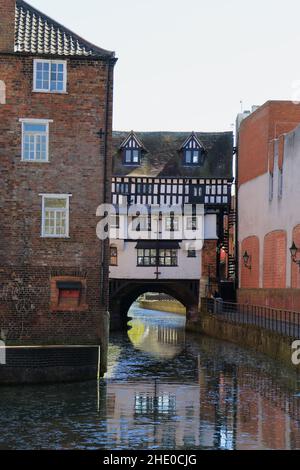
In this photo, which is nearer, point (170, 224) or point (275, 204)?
point (275, 204)

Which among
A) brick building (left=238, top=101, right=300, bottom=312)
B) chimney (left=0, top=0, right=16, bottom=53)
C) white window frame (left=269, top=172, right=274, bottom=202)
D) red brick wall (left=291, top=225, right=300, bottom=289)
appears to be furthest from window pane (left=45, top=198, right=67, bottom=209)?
white window frame (left=269, top=172, right=274, bottom=202)

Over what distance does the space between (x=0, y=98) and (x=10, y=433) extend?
40.8 feet

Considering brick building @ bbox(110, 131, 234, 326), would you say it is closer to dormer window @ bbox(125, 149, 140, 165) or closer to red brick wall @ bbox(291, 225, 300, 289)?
dormer window @ bbox(125, 149, 140, 165)

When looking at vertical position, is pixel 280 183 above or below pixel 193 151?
below

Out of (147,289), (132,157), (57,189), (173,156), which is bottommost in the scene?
(147,289)

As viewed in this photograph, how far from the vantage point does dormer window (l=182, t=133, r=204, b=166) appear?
178 feet

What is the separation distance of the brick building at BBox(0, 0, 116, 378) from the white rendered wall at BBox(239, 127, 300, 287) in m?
14.7

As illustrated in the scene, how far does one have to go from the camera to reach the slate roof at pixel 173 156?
5362cm

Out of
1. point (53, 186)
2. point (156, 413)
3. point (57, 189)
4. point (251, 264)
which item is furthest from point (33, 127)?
point (251, 264)

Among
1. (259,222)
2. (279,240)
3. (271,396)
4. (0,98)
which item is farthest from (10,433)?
(259,222)

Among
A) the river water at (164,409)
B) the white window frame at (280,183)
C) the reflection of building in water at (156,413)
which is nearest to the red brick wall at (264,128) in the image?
the white window frame at (280,183)

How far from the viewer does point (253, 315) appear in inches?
1784

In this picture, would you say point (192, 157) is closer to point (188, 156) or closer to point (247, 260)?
point (188, 156)

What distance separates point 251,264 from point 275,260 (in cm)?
570
